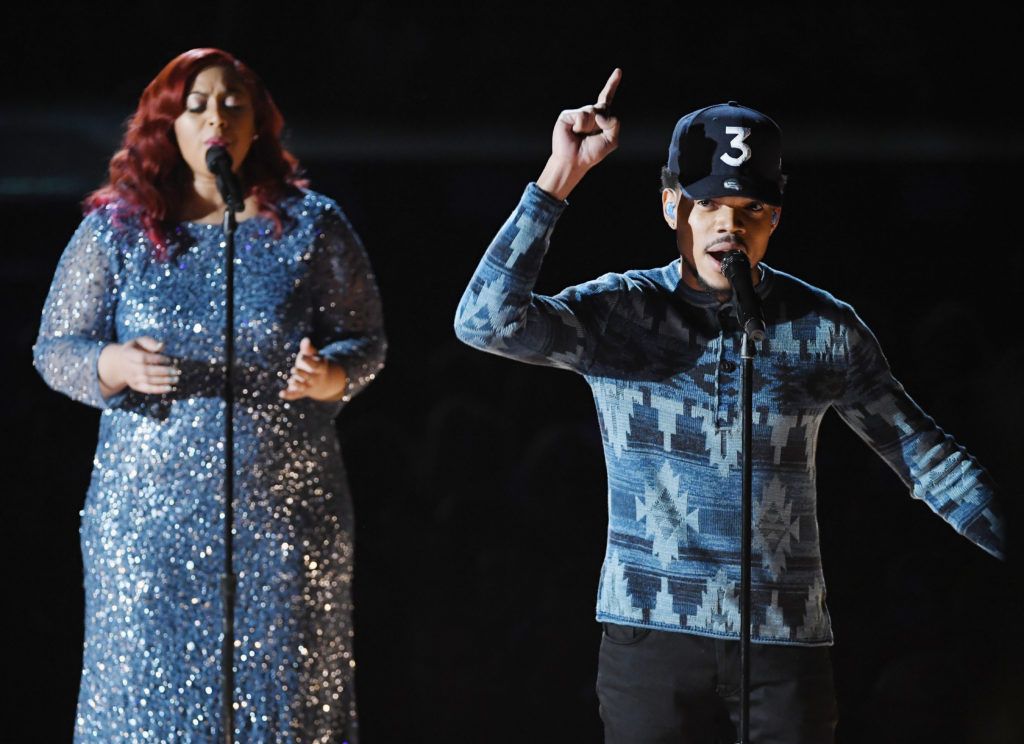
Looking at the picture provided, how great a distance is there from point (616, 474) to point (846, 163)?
139cm

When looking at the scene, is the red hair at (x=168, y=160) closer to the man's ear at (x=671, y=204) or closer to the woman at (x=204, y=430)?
the woman at (x=204, y=430)

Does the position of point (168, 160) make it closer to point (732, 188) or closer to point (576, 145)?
point (576, 145)

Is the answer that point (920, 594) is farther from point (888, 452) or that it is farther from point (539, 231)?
point (539, 231)

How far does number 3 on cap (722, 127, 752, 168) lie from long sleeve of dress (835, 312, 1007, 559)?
1.06 feet

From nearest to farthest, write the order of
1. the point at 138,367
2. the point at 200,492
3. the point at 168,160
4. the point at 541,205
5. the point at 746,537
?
the point at 746,537 < the point at 541,205 < the point at 138,367 < the point at 200,492 < the point at 168,160

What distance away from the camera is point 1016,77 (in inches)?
131

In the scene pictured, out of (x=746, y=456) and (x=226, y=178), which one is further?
(x=226, y=178)

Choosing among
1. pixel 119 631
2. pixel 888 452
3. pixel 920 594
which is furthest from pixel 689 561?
pixel 920 594

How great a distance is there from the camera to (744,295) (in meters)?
2.10

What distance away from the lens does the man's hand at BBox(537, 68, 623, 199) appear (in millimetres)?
2197

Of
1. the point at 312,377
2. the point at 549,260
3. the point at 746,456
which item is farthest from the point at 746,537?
the point at 549,260

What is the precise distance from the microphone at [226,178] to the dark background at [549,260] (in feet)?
2.36

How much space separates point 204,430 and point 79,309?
35 cm

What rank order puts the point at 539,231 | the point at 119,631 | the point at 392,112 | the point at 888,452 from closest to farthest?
1. the point at 539,231
2. the point at 888,452
3. the point at 119,631
4. the point at 392,112
